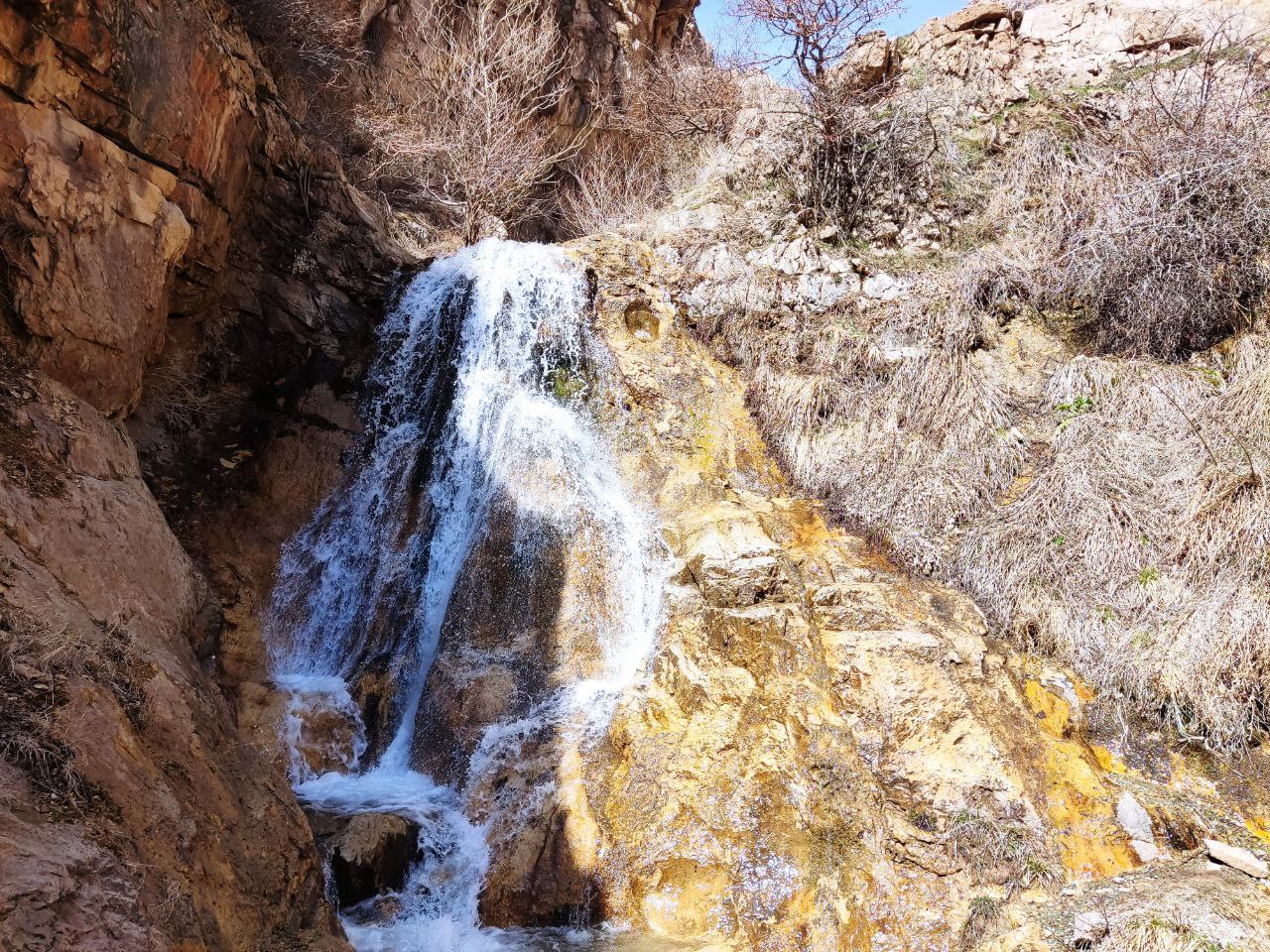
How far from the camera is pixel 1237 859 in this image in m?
3.91

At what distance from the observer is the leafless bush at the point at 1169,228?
667 cm

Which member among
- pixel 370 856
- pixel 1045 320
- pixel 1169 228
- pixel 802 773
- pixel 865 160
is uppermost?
pixel 865 160

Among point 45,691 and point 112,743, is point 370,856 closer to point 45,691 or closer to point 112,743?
point 112,743

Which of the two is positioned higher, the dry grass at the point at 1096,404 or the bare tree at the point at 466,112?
the bare tree at the point at 466,112

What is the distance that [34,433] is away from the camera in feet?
12.7

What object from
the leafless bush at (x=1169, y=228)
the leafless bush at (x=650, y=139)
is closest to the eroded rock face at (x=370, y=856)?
the leafless bush at (x=1169, y=228)

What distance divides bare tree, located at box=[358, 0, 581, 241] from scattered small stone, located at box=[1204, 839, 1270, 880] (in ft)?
35.0

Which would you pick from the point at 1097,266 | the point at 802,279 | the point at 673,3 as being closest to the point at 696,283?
the point at 802,279

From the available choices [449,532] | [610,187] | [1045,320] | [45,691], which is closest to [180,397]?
[449,532]

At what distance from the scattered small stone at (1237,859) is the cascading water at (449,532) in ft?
11.4

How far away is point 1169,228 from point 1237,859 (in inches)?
212

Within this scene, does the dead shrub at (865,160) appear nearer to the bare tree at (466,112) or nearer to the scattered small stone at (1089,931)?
the bare tree at (466,112)

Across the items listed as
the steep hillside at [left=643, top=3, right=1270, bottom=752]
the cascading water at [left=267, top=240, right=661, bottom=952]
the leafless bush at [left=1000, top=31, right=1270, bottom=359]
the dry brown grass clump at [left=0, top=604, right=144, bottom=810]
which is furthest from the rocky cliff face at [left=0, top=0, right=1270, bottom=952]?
the leafless bush at [left=1000, top=31, right=1270, bottom=359]

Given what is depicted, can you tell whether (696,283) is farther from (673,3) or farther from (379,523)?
(673,3)
